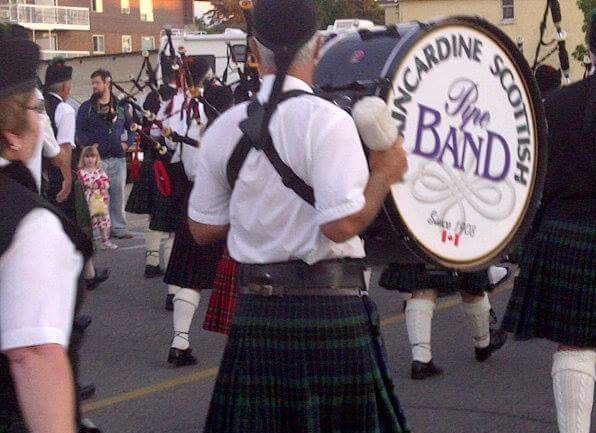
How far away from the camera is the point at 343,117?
2.98 m

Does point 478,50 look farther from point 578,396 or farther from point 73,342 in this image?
point 73,342

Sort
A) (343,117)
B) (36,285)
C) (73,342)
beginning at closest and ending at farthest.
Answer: (36,285) < (73,342) < (343,117)

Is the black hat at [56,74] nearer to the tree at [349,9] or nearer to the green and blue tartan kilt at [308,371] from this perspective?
the green and blue tartan kilt at [308,371]

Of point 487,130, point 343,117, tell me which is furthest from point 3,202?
point 487,130

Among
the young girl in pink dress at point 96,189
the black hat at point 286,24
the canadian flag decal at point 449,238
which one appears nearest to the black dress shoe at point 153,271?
the young girl in pink dress at point 96,189

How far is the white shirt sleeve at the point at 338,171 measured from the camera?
9.55 feet

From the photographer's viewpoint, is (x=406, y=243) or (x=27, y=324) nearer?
(x=27, y=324)

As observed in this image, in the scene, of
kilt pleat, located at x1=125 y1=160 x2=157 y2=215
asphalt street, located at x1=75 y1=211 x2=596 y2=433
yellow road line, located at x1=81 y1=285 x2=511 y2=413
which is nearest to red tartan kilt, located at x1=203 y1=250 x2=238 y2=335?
asphalt street, located at x1=75 y1=211 x2=596 y2=433

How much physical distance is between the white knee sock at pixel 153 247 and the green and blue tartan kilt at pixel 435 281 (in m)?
3.87

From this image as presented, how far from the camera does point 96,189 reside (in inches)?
459

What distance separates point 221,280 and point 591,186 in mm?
2048

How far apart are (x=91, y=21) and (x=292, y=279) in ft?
177

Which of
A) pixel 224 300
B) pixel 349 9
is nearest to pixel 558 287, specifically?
pixel 224 300

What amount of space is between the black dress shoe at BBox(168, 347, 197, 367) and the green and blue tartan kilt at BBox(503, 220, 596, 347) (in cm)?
241
